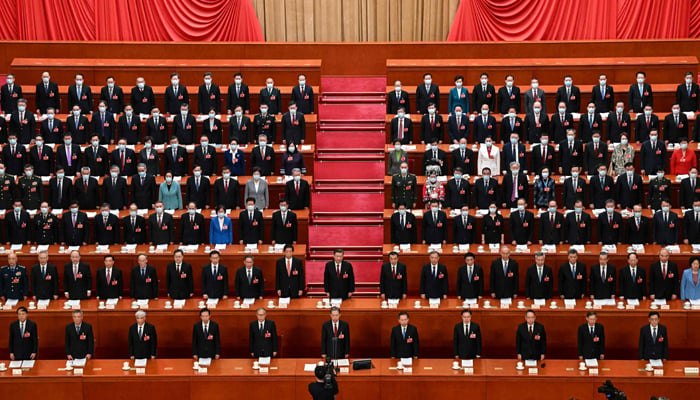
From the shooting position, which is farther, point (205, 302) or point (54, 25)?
point (54, 25)

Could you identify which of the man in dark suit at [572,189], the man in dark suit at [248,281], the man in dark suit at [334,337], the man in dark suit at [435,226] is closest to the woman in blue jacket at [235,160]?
the man in dark suit at [248,281]

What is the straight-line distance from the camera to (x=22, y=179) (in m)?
15.8

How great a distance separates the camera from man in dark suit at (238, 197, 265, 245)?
15086 mm

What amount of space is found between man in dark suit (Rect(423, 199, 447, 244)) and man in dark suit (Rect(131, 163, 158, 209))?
419 cm

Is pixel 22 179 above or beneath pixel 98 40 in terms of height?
beneath

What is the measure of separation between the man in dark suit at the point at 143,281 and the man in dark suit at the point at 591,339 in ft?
18.7

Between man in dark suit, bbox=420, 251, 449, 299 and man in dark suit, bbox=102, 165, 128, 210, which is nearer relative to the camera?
man in dark suit, bbox=420, 251, 449, 299

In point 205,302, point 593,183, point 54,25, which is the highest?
point 54,25

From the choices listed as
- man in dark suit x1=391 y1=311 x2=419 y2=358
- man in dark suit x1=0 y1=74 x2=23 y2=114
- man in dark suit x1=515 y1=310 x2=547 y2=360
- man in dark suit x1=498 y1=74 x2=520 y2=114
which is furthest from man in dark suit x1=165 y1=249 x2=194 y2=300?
man in dark suit x1=498 y1=74 x2=520 y2=114

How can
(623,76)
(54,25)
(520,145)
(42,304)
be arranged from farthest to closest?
1. (54,25)
2. (623,76)
3. (520,145)
4. (42,304)

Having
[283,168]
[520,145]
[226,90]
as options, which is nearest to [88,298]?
[283,168]

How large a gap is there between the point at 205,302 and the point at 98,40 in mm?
7910

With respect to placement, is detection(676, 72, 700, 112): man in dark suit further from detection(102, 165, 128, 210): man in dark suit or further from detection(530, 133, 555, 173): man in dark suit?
detection(102, 165, 128, 210): man in dark suit

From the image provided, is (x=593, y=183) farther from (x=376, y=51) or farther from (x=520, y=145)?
(x=376, y=51)
